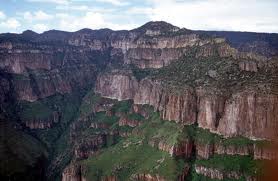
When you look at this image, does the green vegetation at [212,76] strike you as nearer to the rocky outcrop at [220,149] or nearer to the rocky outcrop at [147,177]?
the rocky outcrop at [220,149]

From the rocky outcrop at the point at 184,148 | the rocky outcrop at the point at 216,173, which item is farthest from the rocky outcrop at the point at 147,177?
the rocky outcrop at the point at 216,173

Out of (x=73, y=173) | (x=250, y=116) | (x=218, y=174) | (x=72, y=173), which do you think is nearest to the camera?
(x=218, y=174)

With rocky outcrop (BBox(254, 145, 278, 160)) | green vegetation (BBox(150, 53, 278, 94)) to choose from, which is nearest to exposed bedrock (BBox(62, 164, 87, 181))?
green vegetation (BBox(150, 53, 278, 94))

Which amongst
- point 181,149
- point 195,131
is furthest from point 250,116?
→ point 181,149

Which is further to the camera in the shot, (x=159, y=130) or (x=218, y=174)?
(x=159, y=130)

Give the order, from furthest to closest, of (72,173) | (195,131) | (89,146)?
(89,146)
(72,173)
(195,131)

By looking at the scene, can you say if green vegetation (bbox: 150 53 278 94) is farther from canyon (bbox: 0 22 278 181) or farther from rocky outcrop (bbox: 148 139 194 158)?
rocky outcrop (bbox: 148 139 194 158)

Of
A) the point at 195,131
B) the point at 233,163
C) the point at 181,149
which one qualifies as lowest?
the point at 233,163

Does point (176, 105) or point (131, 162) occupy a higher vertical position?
point (176, 105)

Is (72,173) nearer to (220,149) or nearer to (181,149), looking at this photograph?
(181,149)
